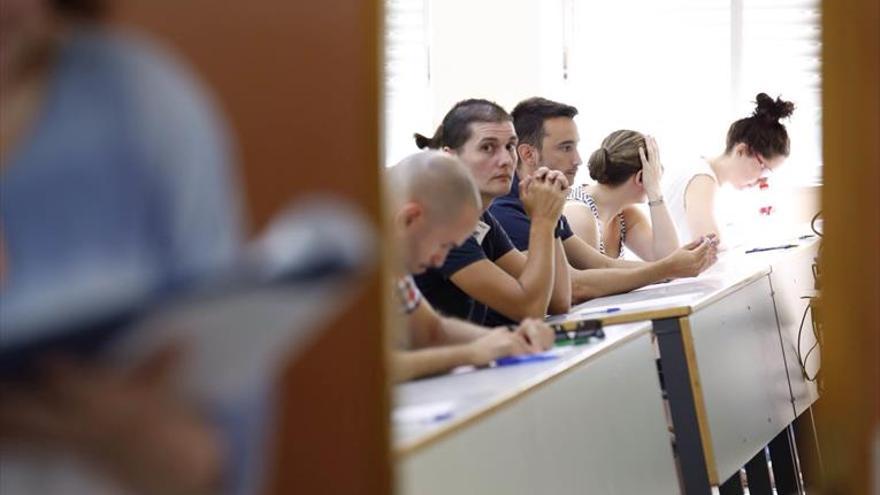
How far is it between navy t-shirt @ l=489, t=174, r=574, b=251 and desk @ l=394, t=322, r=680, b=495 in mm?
525

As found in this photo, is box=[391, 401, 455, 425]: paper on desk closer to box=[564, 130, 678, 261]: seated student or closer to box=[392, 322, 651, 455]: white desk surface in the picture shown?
box=[392, 322, 651, 455]: white desk surface

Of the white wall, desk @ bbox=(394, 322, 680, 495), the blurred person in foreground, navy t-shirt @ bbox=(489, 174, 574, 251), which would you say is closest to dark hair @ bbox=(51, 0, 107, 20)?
the blurred person in foreground

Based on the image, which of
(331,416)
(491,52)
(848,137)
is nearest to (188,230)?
(331,416)

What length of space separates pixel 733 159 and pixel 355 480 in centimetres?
403

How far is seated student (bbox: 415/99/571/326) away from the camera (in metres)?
3.02

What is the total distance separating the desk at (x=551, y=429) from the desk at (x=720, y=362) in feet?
0.37

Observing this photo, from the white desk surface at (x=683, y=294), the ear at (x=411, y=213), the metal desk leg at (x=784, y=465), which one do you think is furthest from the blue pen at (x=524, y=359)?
the metal desk leg at (x=784, y=465)

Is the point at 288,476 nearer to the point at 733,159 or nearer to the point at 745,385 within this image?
the point at 745,385

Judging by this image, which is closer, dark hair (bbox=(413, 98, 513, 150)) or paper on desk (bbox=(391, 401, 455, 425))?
paper on desk (bbox=(391, 401, 455, 425))

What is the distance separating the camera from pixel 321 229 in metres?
1.28

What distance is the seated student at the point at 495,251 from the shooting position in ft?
9.90

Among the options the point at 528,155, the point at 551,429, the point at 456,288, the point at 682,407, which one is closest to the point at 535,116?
the point at 528,155

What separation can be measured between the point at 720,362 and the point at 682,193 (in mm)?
1544

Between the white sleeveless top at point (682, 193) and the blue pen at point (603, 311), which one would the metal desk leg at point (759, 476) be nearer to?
the white sleeveless top at point (682, 193)
